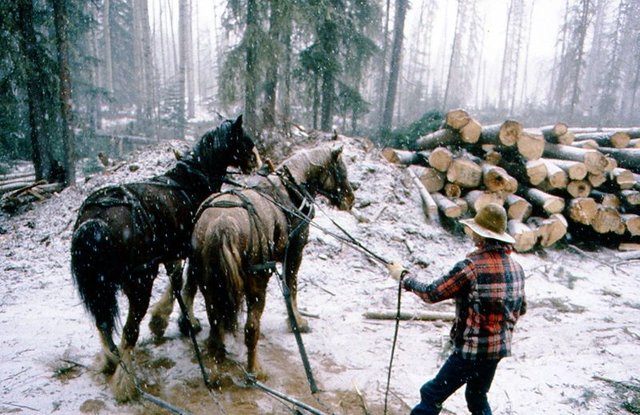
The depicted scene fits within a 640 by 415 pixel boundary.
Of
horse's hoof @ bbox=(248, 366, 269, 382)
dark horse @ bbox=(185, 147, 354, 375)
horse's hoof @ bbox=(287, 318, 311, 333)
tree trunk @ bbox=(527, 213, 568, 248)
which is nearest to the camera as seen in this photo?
dark horse @ bbox=(185, 147, 354, 375)

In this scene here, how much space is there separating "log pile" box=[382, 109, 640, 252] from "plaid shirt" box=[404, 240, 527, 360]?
214 inches

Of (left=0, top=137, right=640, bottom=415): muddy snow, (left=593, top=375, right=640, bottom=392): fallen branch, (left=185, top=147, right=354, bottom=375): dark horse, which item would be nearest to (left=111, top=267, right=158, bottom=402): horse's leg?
(left=0, top=137, right=640, bottom=415): muddy snow

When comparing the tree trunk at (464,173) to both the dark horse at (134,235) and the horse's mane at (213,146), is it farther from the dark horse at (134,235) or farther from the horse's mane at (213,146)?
the horse's mane at (213,146)

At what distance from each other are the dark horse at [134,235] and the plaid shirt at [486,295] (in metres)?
2.52

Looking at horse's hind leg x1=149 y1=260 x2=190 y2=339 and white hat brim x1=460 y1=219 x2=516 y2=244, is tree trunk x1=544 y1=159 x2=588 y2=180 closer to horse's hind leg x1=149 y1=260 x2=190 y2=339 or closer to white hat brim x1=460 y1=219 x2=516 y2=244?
white hat brim x1=460 y1=219 x2=516 y2=244

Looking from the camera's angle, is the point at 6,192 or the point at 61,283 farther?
the point at 6,192

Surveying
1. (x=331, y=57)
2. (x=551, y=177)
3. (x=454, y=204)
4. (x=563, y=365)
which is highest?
(x=331, y=57)

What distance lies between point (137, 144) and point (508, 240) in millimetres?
22437

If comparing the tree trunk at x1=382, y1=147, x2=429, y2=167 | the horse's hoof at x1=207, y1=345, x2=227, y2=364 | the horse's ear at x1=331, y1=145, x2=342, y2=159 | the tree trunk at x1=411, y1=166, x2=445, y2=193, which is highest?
the horse's ear at x1=331, y1=145, x2=342, y2=159

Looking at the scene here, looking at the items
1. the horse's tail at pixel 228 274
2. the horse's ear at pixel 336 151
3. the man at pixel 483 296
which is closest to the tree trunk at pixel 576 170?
the horse's ear at pixel 336 151

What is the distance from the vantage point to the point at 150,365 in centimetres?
395

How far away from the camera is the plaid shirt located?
2.54m

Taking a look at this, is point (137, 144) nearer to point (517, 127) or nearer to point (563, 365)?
point (517, 127)

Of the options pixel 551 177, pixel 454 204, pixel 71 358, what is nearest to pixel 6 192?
pixel 71 358
